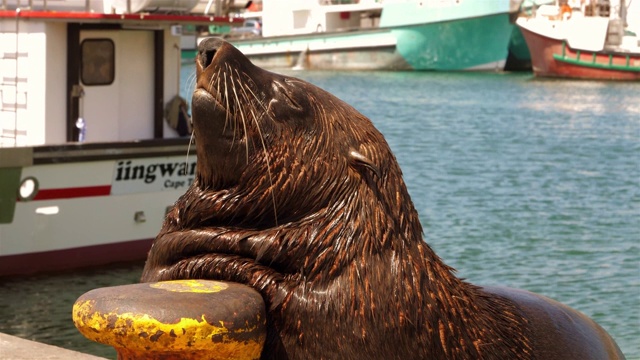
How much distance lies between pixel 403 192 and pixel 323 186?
0.22m

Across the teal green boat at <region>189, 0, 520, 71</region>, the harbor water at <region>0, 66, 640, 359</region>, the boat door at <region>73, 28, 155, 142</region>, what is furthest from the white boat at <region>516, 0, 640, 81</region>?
the boat door at <region>73, 28, 155, 142</region>

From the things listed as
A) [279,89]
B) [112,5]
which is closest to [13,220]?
[112,5]

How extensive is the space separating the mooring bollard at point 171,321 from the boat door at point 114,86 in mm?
9966

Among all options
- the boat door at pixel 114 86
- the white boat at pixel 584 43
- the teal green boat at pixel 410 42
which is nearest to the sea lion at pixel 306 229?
the boat door at pixel 114 86

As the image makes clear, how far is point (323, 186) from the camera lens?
2.96 m

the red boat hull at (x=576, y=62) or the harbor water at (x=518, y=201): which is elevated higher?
the red boat hull at (x=576, y=62)

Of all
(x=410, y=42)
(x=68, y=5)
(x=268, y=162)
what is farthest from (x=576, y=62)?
(x=268, y=162)

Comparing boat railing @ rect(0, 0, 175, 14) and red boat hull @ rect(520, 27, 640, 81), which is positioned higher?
boat railing @ rect(0, 0, 175, 14)

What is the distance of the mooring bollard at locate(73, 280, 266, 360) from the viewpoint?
8.55ft

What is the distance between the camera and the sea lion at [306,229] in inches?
113

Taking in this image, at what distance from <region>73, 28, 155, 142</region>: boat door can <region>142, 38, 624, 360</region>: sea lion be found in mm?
9707

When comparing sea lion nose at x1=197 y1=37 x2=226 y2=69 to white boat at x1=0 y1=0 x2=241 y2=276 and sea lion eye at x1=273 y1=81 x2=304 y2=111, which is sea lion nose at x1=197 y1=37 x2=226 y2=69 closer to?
sea lion eye at x1=273 y1=81 x2=304 y2=111

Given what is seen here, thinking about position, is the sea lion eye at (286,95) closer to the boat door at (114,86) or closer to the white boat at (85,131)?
the white boat at (85,131)

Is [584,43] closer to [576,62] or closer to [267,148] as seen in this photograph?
[576,62]
